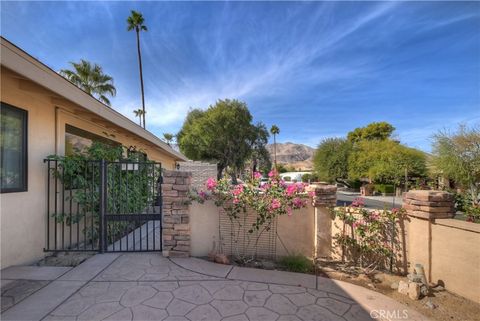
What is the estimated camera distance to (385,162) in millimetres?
23891

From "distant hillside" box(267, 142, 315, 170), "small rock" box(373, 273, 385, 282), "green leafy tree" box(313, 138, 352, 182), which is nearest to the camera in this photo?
"small rock" box(373, 273, 385, 282)

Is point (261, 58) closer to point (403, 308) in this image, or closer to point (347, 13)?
point (347, 13)

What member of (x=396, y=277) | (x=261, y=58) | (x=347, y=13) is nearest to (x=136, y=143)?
(x=261, y=58)

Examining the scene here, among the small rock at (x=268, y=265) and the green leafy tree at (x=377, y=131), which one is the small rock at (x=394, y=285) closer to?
the small rock at (x=268, y=265)

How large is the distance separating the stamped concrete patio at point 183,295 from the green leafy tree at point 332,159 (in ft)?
83.7

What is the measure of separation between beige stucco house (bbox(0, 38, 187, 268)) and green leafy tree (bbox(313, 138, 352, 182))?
26.2m

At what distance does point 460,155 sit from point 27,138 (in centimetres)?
1559

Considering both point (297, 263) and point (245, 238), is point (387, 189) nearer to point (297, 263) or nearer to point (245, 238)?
point (297, 263)

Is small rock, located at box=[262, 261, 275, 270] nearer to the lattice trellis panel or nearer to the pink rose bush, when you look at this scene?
the lattice trellis panel

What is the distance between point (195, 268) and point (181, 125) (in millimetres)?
27977

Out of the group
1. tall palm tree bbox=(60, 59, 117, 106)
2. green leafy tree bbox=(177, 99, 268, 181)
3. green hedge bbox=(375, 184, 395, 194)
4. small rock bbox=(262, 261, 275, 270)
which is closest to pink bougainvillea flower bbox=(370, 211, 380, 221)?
small rock bbox=(262, 261, 275, 270)

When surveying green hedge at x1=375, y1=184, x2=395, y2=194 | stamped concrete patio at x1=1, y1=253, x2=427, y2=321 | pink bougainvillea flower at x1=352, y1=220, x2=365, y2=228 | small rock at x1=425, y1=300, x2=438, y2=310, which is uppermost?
pink bougainvillea flower at x1=352, y1=220, x2=365, y2=228

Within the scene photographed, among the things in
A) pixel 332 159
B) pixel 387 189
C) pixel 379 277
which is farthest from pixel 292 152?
pixel 379 277

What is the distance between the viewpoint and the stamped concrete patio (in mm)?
2385
